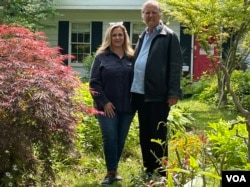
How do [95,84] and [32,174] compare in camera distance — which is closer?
[32,174]

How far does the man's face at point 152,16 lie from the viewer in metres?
5.00

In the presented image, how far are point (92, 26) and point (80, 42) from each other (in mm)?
748

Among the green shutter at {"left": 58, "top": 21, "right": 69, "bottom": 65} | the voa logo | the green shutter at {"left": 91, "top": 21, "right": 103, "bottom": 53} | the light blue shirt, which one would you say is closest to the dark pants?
the light blue shirt

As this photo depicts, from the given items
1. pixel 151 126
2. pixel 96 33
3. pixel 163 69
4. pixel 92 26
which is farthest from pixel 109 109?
pixel 92 26

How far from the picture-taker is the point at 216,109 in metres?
11.9

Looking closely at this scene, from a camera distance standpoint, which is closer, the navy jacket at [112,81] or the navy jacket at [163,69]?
the navy jacket at [163,69]

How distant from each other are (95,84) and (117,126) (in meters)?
0.52

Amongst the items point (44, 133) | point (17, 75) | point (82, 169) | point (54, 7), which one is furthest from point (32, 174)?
point (54, 7)

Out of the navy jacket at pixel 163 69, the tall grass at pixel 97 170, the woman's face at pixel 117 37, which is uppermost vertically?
the woman's face at pixel 117 37

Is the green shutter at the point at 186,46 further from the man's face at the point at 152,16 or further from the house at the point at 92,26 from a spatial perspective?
the man's face at the point at 152,16


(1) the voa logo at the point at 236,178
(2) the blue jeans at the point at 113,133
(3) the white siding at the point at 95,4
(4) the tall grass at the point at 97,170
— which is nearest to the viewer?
(1) the voa logo at the point at 236,178

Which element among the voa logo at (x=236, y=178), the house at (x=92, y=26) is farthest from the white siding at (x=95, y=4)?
the voa logo at (x=236, y=178)

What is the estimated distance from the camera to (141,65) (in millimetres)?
5039

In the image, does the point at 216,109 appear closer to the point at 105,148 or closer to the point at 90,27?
the point at 105,148
